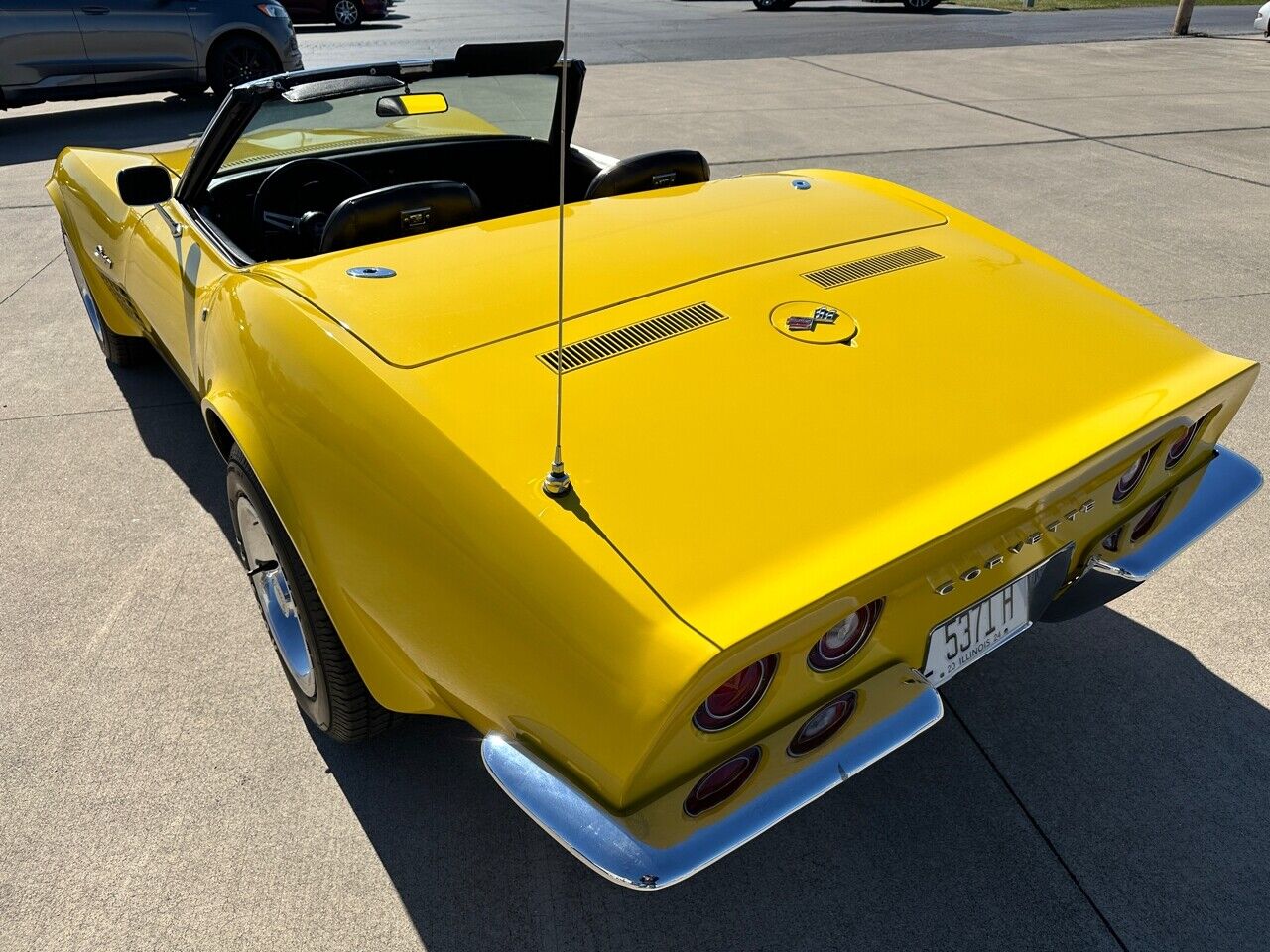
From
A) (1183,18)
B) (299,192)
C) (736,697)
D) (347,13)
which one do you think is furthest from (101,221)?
(1183,18)

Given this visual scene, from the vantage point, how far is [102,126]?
9227 mm

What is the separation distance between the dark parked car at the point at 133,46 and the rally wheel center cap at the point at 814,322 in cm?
872

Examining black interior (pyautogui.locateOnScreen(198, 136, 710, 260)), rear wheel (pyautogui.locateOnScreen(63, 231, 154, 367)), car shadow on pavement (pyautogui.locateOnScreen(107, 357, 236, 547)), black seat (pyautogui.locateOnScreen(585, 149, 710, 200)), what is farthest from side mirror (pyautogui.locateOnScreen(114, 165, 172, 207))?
rear wheel (pyautogui.locateOnScreen(63, 231, 154, 367))

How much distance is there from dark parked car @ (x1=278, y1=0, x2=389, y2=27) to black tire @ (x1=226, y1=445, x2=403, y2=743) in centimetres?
1777

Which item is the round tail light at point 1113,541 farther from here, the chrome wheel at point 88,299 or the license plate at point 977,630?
the chrome wheel at point 88,299

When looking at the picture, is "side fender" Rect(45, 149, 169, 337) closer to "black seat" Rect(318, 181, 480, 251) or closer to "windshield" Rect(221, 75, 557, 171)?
"windshield" Rect(221, 75, 557, 171)

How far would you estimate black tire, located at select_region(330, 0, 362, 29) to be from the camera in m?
17.3

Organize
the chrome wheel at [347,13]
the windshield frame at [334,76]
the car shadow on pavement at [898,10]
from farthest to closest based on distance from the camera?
the car shadow on pavement at [898,10] → the chrome wheel at [347,13] → the windshield frame at [334,76]

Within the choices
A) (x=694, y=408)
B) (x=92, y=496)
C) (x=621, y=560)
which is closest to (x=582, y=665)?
(x=621, y=560)

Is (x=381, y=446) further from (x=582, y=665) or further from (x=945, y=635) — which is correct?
(x=945, y=635)

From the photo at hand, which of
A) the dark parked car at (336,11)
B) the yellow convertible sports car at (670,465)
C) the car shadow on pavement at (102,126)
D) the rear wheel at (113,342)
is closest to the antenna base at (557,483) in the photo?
the yellow convertible sports car at (670,465)

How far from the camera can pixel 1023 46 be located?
44.9 ft

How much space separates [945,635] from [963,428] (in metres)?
0.40

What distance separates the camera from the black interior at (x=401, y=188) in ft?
8.34
